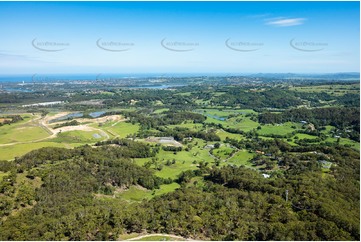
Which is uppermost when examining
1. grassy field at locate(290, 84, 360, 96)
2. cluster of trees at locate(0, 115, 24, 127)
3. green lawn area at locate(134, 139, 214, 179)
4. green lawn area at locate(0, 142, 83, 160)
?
grassy field at locate(290, 84, 360, 96)

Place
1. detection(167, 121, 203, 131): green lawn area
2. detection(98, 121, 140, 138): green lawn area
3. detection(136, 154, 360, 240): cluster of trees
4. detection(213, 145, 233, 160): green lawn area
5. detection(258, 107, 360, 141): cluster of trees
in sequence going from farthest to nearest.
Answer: detection(167, 121, 203, 131): green lawn area → detection(258, 107, 360, 141): cluster of trees → detection(98, 121, 140, 138): green lawn area → detection(213, 145, 233, 160): green lawn area → detection(136, 154, 360, 240): cluster of trees

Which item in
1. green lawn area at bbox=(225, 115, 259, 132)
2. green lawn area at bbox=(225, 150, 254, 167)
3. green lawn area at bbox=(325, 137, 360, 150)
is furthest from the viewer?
green lawn area at bbox=(225, 115, 259, 132)

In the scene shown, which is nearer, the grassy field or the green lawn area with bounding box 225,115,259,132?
the green lawn area with bounding box 225,115,259,132

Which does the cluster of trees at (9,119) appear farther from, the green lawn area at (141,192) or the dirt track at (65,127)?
the green lawn area at (141,192)

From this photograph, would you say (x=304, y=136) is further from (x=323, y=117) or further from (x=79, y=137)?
(x=79, y=137)

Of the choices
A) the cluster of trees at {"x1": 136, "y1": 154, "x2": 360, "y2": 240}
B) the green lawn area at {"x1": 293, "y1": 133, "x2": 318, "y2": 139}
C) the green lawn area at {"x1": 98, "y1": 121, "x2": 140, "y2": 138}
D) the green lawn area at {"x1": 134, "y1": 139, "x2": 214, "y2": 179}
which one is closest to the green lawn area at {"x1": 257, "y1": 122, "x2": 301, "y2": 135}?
the green lawn area at {"x1": 293, "y1": 133, "x2": 318, "y2": 139}

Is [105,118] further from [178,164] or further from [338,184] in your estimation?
[338,184]

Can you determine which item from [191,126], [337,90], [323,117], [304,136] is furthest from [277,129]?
[337,90]

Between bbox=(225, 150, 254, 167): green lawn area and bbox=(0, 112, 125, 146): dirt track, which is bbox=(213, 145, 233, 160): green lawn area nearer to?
bbox=(225, 150, 254, 167): green lawn area
